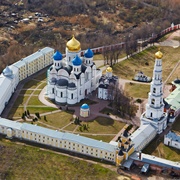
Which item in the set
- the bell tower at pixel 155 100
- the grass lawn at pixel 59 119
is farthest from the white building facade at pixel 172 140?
the grass lawn at pixel 59 119

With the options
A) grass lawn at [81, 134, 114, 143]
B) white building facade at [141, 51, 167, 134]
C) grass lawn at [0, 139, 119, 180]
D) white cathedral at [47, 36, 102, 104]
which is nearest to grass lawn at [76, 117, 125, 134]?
grass lawn at [81, 134, 114, 143]

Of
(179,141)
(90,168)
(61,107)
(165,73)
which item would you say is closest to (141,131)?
(179,141)

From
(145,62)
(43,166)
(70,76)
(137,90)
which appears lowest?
(145,62)

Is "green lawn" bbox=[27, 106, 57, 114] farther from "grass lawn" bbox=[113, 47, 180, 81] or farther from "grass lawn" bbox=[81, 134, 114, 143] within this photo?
"grass lawn" bbox=[113, 47, 180, 81]

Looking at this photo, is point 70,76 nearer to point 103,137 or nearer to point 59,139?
point 103,137

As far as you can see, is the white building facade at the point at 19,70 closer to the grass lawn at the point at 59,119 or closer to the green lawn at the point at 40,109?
the green lawn at the point at 40,109

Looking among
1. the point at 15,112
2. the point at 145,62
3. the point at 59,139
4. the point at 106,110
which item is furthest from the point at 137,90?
the point at 59,139
